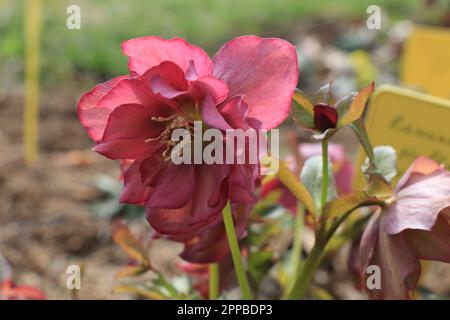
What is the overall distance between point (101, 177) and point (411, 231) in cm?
86

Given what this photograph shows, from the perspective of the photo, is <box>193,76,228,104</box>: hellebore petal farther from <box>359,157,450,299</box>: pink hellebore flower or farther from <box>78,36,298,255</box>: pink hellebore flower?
<box>359,157,450,299</box>: pink hellebore flower

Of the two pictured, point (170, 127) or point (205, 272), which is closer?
point (170, 127)

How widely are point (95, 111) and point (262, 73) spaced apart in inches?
5.5

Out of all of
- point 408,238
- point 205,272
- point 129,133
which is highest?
point 129,133

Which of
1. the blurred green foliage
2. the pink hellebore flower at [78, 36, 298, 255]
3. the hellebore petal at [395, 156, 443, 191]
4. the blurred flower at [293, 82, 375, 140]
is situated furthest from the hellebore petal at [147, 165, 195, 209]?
the blurred green foliage

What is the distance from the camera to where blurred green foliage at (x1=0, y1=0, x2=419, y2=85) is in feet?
7.02

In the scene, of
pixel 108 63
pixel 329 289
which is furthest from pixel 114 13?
Answer: pixel 329 289

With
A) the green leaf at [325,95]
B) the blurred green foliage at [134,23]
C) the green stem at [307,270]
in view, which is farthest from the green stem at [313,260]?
the blurred green foliage at [134,23]

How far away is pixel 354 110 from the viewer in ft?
2.00

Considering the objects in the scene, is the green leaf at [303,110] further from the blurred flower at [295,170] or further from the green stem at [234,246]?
the blurred flower at [295,170]

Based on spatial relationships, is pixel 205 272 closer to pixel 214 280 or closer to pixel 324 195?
pixel 214 280

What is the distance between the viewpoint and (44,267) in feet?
3.92

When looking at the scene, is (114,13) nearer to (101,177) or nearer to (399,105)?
(101,177)

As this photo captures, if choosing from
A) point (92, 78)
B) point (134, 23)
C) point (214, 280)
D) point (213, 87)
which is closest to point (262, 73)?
point (213, 87)
